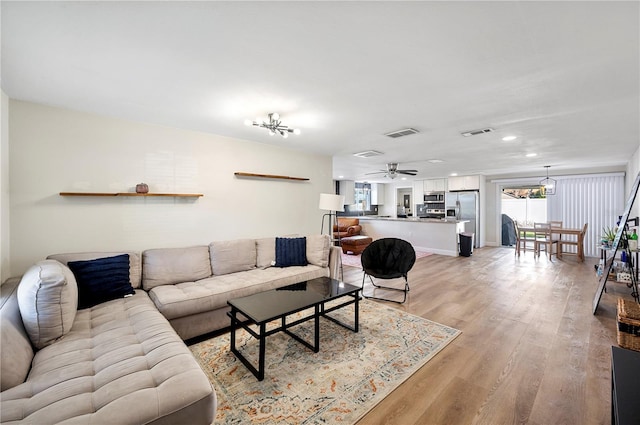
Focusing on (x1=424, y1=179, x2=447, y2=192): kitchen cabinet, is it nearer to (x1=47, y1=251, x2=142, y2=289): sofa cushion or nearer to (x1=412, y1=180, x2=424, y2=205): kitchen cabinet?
(x1=412, y1=180, x2=424, y2=205): kitchen cabinet

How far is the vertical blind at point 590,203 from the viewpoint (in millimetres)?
6488

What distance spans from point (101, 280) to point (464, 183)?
9.00 meters

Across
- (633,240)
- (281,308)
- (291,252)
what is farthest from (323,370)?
(633,240)

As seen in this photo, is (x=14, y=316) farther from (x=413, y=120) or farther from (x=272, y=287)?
(x=413, y=120)

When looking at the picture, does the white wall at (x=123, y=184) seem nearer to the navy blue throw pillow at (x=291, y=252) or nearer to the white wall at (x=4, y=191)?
the white wall at (x=4, y=191)

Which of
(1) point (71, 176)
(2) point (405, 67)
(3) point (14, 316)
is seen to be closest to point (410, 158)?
(2) point (405, 67)

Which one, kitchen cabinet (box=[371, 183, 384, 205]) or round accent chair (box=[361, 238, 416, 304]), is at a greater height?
kitchen cabinet (box=[371, 183, 384, 205])

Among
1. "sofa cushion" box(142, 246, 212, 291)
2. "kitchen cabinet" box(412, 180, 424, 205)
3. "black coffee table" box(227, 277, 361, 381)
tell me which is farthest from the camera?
"kitchen cabinet" box(412, 180, 424, 205)

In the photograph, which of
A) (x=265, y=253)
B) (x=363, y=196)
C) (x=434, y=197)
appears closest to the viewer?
(x=265, y=253)

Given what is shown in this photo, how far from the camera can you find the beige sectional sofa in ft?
3.85

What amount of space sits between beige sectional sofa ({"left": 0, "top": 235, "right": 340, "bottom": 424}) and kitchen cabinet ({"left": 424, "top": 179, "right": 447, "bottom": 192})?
784 cm

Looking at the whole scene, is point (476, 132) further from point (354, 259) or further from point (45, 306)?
point (45, 306)

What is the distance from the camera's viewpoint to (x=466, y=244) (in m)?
6.74

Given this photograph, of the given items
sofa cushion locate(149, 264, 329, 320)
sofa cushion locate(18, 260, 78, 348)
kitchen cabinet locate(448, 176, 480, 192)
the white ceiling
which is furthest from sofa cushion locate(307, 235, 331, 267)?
kitchen cabinet locate(448, 176, 480, 192)
